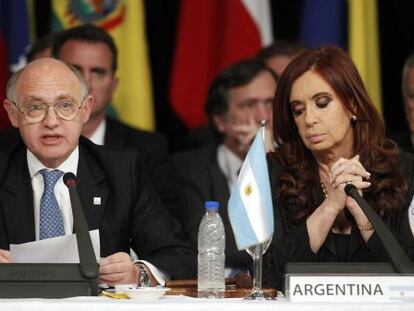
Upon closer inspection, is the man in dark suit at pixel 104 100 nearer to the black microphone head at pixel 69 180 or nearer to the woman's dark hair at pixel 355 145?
the woman's dark hair at pixel 355 145

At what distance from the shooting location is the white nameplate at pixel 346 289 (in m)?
3.73

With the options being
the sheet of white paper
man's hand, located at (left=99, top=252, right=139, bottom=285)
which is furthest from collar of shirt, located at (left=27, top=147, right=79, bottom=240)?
the sheet of white paper

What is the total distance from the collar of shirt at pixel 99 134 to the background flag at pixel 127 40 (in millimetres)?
616

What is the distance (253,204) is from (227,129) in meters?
2.67

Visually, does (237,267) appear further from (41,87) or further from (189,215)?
(41,87)

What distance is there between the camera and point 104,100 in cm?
642

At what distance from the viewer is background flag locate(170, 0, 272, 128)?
7289mm

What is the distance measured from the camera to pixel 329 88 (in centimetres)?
470

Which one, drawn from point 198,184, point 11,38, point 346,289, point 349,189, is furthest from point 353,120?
point 11,38

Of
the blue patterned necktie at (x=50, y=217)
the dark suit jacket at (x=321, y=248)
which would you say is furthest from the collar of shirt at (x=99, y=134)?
the dark suit jacket at (x=321, y=248)

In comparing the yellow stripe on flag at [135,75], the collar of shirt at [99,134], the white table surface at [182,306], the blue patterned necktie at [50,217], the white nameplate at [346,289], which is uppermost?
the yellow stripe on flag at [135,75]

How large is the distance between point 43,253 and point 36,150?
696 mm

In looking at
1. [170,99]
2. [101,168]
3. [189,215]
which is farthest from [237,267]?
[170,99]

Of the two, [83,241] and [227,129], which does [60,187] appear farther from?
[227,129]
